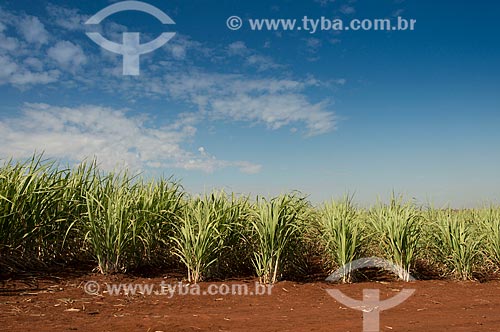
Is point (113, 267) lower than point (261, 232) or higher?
lower

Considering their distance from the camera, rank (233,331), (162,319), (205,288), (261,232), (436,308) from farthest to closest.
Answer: (261,232), (205,288), (436,308), (162,319), (233,331)

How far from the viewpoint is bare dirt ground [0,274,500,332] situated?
307cm

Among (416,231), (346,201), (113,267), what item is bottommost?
(113,267)

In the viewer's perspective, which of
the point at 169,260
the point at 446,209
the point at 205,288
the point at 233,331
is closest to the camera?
the point at 233,331

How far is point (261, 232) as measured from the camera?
4.52 meters

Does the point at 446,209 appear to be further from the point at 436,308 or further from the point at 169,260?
the point at 169,260

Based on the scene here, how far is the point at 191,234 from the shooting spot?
4.32 metres

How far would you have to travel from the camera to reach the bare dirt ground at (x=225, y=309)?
10.1ft

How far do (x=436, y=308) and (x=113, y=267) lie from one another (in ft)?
10.1

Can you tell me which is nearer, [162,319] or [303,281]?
[162,319]

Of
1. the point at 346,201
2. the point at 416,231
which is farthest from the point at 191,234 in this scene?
the point at 416,231

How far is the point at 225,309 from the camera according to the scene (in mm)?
3605

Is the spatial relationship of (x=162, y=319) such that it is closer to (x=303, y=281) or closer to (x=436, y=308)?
(x=303, y=281)

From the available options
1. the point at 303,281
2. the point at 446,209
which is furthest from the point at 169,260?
the point at 446,209
